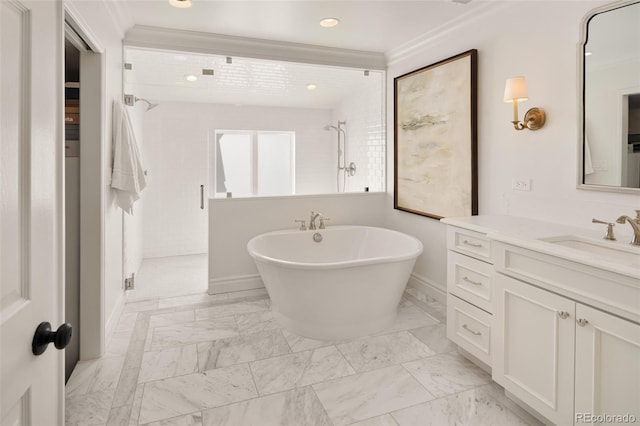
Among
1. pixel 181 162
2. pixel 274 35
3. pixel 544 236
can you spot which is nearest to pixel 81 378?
pixel 544 236

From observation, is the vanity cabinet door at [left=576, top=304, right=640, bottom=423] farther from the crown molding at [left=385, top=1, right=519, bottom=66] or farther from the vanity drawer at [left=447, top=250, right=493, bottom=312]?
the crown molding at [left=385, top=1, right=519, bottom=66]

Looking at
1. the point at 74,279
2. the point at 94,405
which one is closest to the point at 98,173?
the point at 74,279

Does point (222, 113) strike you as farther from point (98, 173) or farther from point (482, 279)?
point (482, 279)

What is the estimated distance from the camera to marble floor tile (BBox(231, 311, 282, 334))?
9.60ft

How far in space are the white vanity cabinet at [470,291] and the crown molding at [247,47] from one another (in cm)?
235

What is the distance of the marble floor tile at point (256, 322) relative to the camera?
9.60ft

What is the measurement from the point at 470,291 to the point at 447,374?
0.52 metres

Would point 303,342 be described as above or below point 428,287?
below

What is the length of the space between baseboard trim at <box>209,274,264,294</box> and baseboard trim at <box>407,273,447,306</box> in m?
1.58

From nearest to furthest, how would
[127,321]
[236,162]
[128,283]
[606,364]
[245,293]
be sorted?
1. [606,364]
2. [127,321]
3. [128,283]
4. [245,293]
5. [236,162]

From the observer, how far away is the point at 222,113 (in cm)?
549

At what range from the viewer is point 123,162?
2740 mm

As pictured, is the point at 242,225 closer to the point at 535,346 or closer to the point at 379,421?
the point at 379,421

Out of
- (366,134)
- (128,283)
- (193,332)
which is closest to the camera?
(193,332)
